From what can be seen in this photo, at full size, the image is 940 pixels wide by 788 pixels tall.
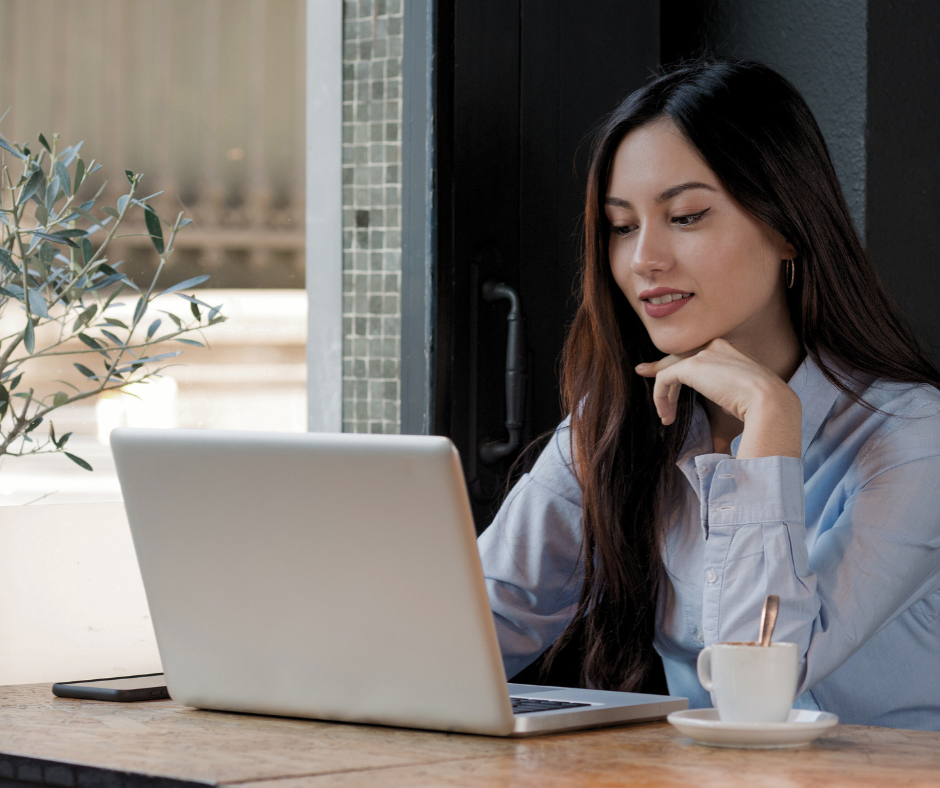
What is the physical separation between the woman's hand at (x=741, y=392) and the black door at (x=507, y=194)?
21.6 inches

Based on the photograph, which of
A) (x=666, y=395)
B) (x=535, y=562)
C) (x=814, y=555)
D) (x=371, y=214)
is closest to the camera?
(x=814, y=555)

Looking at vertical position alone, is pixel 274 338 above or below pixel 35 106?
below

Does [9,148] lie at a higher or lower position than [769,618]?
higher

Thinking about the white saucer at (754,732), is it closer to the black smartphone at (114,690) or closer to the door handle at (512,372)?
the black smartphone at (114,690)

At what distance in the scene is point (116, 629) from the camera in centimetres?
196

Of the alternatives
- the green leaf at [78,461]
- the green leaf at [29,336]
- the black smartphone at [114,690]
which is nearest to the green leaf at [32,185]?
the green leaf at [29,336]

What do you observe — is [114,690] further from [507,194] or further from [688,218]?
[507,194]

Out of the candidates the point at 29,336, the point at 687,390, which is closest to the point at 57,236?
the point at 29,336

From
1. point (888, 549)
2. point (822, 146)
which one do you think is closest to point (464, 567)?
point (888, 549)

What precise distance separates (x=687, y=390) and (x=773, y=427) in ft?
1.12

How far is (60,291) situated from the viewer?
68.0 inches

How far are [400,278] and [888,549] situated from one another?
105 cm

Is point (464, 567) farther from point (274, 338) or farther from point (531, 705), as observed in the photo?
point (274, 338)

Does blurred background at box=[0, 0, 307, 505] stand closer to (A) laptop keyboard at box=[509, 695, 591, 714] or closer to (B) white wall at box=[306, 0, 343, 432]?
(B) white wall at box=[306, 0, 343, 432]
